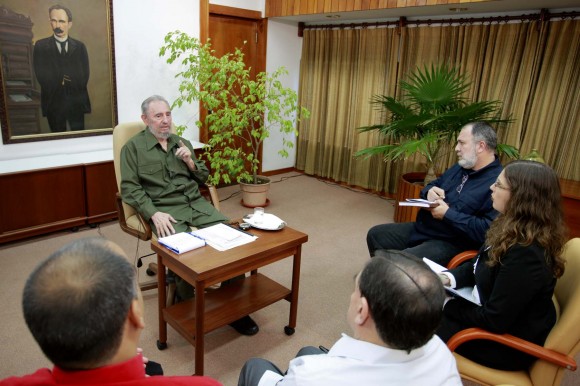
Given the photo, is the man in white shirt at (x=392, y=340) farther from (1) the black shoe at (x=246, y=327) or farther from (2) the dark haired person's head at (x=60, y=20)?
(2) the dark haired person's head at (x=60, y=20)

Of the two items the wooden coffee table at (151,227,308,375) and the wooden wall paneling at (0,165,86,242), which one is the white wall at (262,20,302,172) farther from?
the wooden coffee table at (151,227,308,375)

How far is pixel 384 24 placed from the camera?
15.4ft

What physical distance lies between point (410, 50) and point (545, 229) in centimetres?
351

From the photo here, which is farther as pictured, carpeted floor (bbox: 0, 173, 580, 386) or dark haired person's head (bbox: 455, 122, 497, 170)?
dark haired person's head (bbox: 455, 122, 497, 170)

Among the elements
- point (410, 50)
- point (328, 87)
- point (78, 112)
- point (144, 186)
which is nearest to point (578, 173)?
point (410, 50)

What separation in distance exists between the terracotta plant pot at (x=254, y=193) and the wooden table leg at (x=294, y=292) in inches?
83.7

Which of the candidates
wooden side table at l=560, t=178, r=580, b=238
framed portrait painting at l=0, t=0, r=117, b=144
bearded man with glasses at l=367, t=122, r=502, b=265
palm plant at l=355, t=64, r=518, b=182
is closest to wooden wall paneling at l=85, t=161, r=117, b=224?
framed portrait painting at l=0, t=0, r=117, b=144

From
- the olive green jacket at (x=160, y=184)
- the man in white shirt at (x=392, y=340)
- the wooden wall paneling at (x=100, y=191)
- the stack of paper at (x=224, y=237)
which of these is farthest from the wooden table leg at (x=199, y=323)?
the wooden wall paneling at (x=100, y=191)

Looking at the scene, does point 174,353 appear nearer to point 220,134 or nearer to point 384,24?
point 220,134

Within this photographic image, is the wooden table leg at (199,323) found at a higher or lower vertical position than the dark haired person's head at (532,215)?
lower

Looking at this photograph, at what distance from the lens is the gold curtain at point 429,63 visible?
3617 millimetres

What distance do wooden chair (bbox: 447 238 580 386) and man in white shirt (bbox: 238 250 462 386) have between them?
Answer: 1.87 feet

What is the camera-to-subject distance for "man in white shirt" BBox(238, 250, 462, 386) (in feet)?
2.94

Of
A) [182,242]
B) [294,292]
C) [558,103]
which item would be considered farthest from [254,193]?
[558,103]
